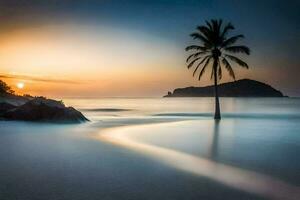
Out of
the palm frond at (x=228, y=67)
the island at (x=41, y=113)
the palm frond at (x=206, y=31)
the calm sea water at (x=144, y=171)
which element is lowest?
the calm sea water at (x=144, y=171)

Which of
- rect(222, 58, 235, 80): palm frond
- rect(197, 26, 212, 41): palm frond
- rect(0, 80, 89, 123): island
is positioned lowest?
rect(0, 80, 89, 123): island

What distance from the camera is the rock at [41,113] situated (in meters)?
27.3

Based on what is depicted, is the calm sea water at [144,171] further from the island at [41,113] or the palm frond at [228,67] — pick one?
the palm frond at [228,67]

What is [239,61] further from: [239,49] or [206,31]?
[206,31]

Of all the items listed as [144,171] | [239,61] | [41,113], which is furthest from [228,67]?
[144,171]

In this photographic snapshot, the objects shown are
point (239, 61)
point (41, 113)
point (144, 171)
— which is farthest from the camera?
point (239, 61)

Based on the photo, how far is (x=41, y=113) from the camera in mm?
27578

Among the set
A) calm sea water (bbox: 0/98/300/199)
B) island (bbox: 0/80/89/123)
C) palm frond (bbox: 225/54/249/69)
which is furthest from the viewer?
palm frond (bbox: 225/54/249/69)

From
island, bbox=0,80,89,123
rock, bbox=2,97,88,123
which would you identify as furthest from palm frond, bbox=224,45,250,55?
rock, bbox=2,97,88,123

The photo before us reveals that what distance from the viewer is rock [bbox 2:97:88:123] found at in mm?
27312

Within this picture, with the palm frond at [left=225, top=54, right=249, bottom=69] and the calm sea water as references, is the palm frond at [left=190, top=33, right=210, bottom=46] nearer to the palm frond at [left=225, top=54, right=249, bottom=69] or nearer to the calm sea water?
the palm frond at [left=225, top=54, right=249, bottom=69]

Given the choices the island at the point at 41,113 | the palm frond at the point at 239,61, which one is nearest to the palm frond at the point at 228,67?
the palm frond at the point at 239,61

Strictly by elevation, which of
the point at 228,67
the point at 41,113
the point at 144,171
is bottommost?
the point at 144,171

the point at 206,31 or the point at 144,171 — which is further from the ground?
the point at 206,31
